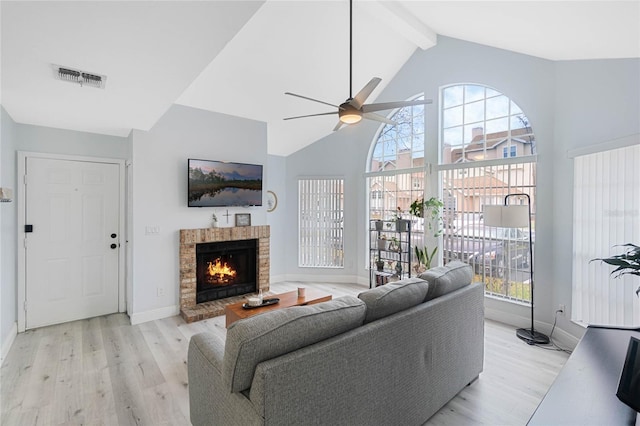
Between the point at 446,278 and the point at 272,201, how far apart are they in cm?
417

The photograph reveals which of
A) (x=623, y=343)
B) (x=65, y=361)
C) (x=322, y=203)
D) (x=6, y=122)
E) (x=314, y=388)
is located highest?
(x=6, y=122)

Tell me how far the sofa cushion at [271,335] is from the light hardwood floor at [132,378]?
1228 mm

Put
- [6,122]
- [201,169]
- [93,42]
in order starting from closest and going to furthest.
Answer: [93,42]
[6,122]
[201,169]

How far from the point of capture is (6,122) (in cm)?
307

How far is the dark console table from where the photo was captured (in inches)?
40.1

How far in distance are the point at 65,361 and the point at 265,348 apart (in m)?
2.86

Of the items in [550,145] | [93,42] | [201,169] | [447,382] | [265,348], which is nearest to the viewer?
[265,348]

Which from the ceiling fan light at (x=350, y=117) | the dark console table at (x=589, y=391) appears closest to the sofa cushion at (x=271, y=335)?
the dark console table at (x=589, y=391)

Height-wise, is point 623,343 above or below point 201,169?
below

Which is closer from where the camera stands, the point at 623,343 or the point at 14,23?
the point at 623,343

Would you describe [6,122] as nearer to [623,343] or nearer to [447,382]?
[447,382]

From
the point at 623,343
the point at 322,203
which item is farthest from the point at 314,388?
the point at 322,203

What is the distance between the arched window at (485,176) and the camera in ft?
12.3

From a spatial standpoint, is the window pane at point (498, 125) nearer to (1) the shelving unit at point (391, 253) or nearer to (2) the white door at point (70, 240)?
(1) the shelving unit at point (391, 253)
